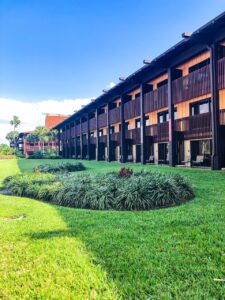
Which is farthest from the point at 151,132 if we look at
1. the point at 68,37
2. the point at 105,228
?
the point at 105,228

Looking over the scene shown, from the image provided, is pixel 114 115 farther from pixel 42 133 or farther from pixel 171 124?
pixel 42 133

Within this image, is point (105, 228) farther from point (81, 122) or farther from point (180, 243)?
point (81, 122)

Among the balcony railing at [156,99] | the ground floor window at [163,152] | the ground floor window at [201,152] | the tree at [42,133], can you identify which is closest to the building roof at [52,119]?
the tree at [42,133]

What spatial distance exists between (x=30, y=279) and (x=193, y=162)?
1688 centimetres

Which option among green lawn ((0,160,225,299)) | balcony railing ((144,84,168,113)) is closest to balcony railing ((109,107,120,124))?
balcony railing ((144,84,168,113))

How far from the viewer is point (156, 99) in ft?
67.2

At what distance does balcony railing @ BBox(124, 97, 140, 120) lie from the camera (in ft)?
76.9

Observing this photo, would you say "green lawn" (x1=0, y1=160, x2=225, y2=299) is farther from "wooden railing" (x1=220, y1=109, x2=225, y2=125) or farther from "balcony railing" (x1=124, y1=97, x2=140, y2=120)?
"balcony railing" (x1=124, y1=97, x2=140, y2=120)

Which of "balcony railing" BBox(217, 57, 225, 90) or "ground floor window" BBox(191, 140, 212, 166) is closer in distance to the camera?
"balcony railing" BBox(217, 57, 225, 90)

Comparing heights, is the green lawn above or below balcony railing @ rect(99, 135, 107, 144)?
below

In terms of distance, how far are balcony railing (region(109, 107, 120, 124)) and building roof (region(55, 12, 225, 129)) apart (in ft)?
5.12

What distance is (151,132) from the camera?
22.0 metres

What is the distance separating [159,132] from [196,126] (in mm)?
4159

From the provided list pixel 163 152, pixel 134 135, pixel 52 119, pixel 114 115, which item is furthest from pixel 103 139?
pixel 52 119
